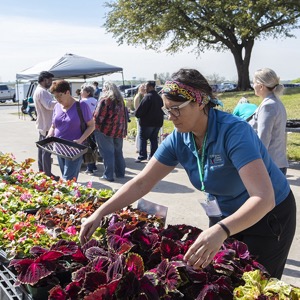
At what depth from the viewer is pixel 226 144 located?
1.96m

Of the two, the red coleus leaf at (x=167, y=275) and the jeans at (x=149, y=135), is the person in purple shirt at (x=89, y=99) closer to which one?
the jeans at (x=149, y=135)

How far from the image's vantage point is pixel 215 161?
6.73 feet

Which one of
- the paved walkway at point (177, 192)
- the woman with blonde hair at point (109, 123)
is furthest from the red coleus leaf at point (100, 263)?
the woman with blonde hair at point (109, 123)

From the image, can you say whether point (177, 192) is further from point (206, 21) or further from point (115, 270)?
point (206, 21)

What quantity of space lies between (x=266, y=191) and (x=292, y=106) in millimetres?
17154

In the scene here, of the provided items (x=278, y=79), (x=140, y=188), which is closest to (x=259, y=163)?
(x=140, y=188)

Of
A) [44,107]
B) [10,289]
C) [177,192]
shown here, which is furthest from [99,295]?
[44,107]

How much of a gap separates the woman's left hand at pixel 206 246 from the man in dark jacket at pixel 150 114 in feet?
22.1

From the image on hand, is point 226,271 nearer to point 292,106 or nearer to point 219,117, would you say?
point 219,117

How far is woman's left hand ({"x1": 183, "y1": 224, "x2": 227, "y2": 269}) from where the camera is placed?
1.51 meters

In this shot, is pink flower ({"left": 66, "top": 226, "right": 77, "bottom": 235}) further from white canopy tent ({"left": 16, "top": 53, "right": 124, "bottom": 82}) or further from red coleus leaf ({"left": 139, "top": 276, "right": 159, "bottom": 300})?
white canopy tent ({"left": 16, "top": 53, "right": 124, "bottom": 82})

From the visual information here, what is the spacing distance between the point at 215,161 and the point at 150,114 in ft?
20.5

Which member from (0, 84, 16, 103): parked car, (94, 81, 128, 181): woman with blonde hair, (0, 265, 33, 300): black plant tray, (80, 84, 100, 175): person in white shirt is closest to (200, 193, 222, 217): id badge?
(0, 265, 33, 300): black plant tray

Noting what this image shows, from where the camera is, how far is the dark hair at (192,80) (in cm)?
200
